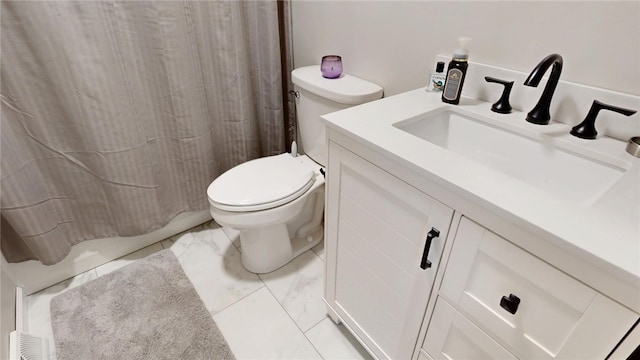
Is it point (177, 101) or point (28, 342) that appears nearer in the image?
point (28, 342)

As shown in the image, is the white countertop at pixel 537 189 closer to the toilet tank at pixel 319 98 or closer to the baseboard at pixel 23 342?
the toilet tank at pixel 319 98

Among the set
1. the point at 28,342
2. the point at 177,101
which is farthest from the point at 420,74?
the point at 28,342

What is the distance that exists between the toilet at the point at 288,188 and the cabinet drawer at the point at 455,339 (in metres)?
0.60

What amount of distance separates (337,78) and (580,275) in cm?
109

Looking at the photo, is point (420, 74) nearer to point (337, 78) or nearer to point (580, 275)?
point (337, 78)

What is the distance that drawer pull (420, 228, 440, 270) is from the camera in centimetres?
68

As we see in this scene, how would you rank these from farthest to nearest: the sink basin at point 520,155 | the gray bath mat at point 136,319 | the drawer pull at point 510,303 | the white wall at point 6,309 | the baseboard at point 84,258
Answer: the baseboard at point 84,258 < the gray bath mat at point 136,319 < the white wall at point 6,309 < the sink basin at point 520,155 < the drawer pull at point 510,303

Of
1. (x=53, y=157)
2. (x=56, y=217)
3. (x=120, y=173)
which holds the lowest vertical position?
(x=56, y=217)

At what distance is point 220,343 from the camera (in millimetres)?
1209

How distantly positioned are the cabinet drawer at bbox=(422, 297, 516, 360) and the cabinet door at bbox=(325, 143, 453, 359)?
0.13ft

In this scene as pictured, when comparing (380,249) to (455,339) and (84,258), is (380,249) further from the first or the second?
(84,258)

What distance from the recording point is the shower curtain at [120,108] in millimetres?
1062

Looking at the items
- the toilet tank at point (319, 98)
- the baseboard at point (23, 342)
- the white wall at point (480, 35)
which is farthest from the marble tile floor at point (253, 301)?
the white wall at point (480, 35)

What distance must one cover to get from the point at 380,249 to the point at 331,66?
0.81 meters
